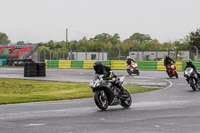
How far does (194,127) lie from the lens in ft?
26.0

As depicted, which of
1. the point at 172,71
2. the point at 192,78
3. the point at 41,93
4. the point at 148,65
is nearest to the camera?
the point at 41,93

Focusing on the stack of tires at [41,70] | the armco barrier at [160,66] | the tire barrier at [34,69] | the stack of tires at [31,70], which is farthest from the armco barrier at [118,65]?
the stack of tires at [31,70]

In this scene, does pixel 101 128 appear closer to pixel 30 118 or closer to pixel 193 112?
pixel 30 118

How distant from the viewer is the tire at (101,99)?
35.2ft

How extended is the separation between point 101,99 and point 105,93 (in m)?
0.19

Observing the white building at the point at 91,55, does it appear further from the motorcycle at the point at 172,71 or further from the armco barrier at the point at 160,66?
the motorcycle at the point at 172,71

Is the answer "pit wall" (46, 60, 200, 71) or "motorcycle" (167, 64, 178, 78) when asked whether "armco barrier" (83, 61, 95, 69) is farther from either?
"motorcycle" (167, 64, 178, 78)

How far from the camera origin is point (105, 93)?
1100 centimetres

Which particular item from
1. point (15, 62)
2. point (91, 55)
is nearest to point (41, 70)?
point (15, 62)

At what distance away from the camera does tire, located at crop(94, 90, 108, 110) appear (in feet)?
35.2

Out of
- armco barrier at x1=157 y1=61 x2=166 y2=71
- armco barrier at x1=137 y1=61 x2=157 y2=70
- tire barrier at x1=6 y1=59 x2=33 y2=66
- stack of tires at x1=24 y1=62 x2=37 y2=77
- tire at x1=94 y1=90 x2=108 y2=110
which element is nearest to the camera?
tire at x1=94 y1=90 x2=108 y2=110

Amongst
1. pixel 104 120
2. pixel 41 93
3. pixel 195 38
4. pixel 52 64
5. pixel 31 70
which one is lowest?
pixel 41 93

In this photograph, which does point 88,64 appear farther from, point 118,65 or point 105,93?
point 105,93

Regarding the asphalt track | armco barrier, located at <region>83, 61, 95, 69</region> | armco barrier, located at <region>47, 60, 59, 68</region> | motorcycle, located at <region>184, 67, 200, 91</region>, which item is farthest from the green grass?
armco barrier, located at <region>47, 60, 59, 68</region>
